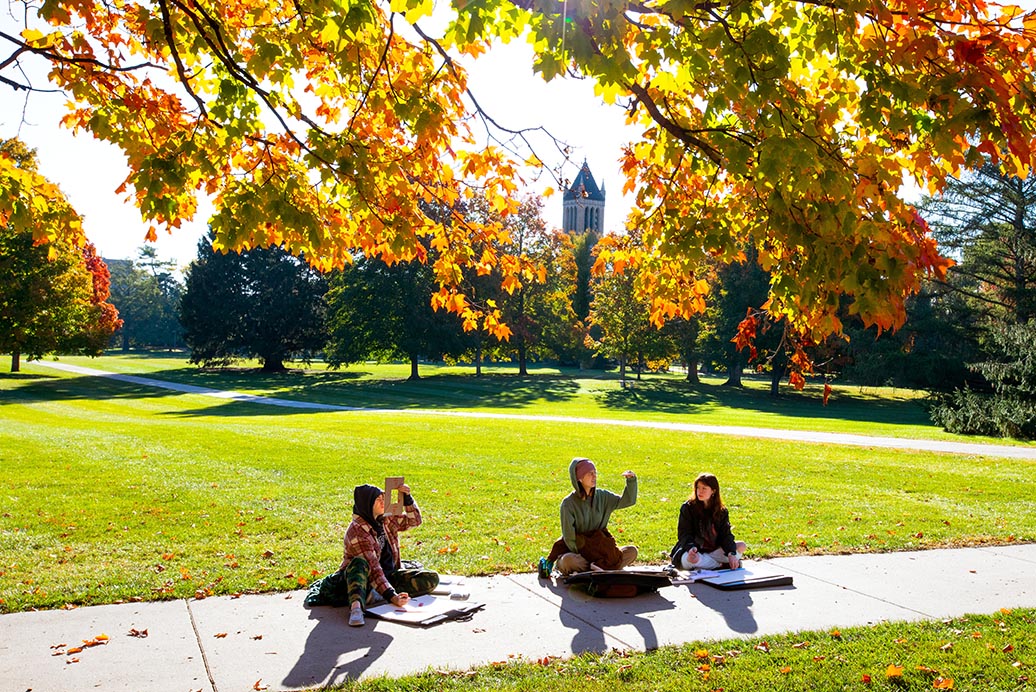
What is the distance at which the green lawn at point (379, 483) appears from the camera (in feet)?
28.3

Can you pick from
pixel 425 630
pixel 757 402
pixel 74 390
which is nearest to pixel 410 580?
pixel 425 630

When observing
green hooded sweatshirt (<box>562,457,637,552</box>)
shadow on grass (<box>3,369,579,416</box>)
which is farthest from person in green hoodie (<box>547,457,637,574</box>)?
shadow on grass (<box>3,369,579,416</box>)

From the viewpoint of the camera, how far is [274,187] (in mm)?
6328

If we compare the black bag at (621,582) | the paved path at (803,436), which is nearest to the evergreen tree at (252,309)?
the paved path at (803,436)

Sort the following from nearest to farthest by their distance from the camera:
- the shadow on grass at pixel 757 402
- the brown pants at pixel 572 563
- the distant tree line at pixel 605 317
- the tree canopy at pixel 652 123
→ the tree canopy at pixel 652 123, the brown pants at pixel 572 563, the distant tree line at pixel 605 317, the shadow on grass at pixel 757 402

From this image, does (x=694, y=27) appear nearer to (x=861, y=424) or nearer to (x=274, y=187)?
(x=274, y=187)

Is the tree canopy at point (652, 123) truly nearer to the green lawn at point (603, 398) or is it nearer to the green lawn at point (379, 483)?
the green lawn at point (379, 483)

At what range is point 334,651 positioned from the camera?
595cm

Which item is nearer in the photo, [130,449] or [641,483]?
[641,483]

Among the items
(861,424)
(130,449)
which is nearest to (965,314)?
(861,424)

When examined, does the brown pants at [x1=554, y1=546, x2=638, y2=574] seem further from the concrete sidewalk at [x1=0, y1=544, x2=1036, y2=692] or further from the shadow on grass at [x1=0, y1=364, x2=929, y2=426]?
the shadow on grass at [x1=0, y1=364, x2=929, y2=426]

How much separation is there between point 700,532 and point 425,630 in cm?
327

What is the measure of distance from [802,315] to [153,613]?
549cm

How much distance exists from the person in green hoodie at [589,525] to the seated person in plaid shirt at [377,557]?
52.6 inches
